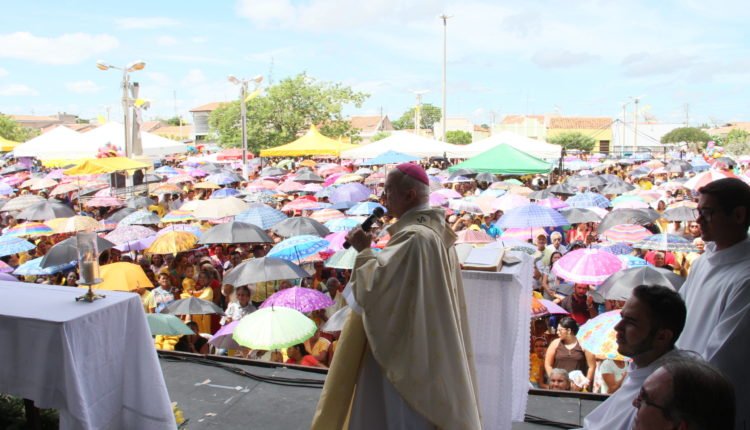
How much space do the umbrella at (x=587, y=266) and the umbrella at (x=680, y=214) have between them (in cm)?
381

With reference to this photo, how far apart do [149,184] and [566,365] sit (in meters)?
15.5

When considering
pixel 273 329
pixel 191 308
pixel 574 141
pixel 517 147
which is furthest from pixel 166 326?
pixel 574 141

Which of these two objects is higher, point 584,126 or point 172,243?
point 584,126

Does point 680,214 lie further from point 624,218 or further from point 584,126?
point 584,126

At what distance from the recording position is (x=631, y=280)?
620 centimetres

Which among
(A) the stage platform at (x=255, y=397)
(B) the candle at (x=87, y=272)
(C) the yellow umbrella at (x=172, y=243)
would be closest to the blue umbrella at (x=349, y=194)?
(C) the yellow umbrella at (x=172, y=243)

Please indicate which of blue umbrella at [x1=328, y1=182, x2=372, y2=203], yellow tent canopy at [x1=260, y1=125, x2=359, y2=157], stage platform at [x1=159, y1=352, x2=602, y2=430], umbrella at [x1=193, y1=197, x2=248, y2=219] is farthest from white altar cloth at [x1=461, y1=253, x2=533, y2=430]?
yellow tent canopy at [x1=260, y1=125, x2=359, y2=157]

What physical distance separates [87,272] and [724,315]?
2.94 m

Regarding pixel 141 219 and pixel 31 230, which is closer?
pixel 31 230

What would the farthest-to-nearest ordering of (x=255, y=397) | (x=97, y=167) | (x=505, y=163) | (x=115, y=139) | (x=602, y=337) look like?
(x=115, y=139)
(x=505, y=163)
(x=97, y=167)
(x=602, y=337)
(x=255, y=397)

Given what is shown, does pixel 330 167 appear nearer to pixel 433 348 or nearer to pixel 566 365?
pixel 566 365

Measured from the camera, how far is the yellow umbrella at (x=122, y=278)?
709 cm

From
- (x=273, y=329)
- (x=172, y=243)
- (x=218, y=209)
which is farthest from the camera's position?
(x=218, y=209)

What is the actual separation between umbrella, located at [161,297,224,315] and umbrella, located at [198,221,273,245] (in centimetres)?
237
